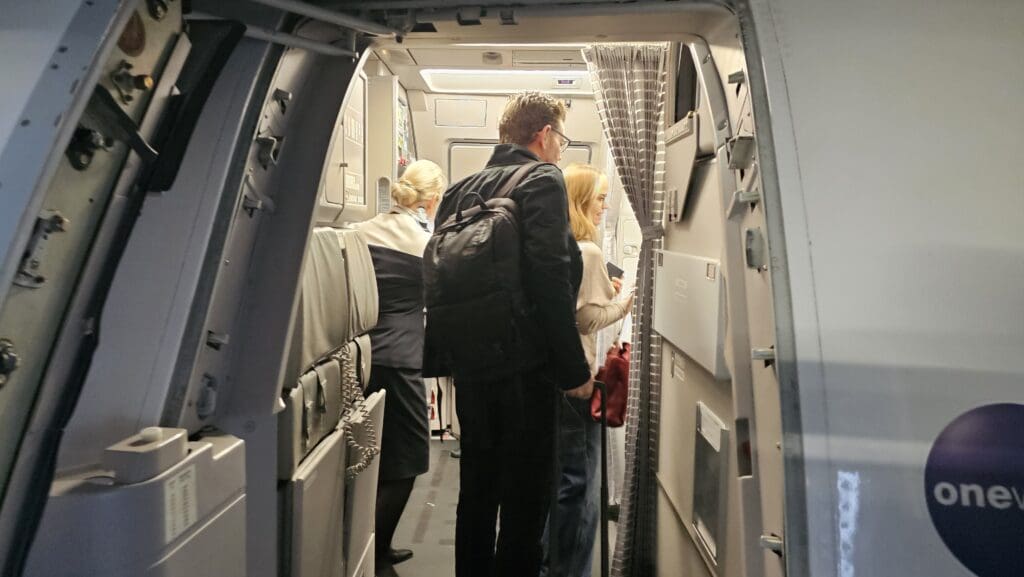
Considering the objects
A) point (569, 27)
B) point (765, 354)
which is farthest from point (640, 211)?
point (765, 354)

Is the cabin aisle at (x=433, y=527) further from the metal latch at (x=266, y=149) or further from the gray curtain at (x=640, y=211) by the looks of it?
the metal latch at (x=266, y=149)

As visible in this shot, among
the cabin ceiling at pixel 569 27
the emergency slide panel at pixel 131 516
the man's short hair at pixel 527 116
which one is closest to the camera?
the emergency slide panel at pixel 131 516

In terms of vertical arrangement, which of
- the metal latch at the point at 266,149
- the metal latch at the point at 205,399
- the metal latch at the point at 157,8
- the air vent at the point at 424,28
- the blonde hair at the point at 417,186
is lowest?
the metal latch at the point at 205,399

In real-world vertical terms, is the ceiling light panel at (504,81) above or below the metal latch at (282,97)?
above

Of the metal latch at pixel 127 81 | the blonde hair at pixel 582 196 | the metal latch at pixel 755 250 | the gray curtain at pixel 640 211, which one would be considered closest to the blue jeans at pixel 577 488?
the gray curtain at pixel 640 211

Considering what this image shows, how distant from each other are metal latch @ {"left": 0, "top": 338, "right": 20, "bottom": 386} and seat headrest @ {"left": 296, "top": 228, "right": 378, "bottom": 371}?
2.55ft

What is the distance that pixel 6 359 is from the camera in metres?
0.97

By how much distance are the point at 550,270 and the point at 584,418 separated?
866 millimetres

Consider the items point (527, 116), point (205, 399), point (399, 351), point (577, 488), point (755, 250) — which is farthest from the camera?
point (399, 351)

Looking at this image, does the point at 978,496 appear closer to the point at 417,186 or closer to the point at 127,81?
the point at 127,81

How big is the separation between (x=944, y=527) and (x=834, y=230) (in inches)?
19.9

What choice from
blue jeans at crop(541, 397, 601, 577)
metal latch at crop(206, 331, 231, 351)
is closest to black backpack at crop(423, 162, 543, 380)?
blue jeans at crop(541, 397, 601, 577)

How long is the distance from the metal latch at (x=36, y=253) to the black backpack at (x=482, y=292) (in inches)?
47.9

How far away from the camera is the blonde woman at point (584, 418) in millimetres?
2535
